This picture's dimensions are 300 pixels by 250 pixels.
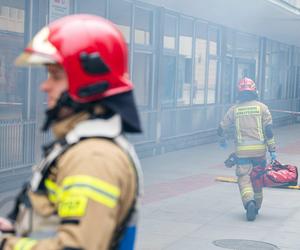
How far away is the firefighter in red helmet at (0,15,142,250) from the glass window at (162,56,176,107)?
49.8 feet

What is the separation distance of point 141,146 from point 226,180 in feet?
10.6

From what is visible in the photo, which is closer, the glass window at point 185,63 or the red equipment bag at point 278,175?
the red equipment bag at point 278,175

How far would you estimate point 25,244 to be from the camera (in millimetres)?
2174

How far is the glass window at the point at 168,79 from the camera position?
17578mm

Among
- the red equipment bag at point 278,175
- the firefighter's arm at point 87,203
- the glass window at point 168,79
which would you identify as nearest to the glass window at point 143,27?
the glass window at point 168,79

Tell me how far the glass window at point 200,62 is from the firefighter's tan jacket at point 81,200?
17.5 meters

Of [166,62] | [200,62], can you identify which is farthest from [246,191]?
[200,62]

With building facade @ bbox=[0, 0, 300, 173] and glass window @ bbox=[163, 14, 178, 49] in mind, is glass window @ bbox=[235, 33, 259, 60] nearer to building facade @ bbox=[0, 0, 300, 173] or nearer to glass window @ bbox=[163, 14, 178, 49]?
building facade @ bbox=[0, 0, 300, 173]

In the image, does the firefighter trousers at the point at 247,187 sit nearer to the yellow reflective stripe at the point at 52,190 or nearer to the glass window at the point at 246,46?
the yellow reflective stripe at the point at 52,190

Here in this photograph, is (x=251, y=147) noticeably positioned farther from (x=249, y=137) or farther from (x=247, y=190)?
(x=247, y=190)

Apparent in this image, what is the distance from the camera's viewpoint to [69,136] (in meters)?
2.25

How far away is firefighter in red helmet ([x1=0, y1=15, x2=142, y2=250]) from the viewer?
2.11 meters

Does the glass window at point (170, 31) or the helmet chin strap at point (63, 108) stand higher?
the glass window at point (170, 31)

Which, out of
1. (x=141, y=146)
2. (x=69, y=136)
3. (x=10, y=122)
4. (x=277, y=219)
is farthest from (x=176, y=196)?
(x=69, y=136)
